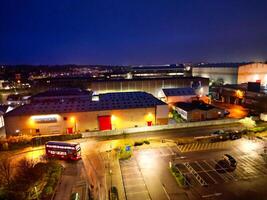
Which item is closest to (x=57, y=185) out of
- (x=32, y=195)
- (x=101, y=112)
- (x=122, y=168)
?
(x=32, y=195)

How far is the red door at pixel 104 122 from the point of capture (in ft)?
118

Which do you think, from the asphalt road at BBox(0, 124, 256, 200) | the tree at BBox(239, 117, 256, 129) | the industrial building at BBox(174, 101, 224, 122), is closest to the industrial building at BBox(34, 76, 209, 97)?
the industrial building at BBox(174, 101, 224, 122)

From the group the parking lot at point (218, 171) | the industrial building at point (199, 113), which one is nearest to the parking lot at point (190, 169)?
the parking lot at point (218, 171)

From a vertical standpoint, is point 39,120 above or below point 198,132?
above

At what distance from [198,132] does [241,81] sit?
44.1 meters

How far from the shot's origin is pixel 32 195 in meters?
19.1

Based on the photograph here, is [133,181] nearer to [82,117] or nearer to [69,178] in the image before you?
[69,178]

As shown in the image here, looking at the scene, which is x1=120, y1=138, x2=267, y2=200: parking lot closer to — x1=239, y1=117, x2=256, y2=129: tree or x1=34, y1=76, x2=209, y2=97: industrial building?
x1=239, y1=117, x2=256, y2=129: tree

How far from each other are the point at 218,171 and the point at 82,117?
23.4 m

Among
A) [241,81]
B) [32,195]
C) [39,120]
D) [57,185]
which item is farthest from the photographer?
[241,81]

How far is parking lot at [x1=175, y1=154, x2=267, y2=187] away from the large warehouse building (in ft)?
47.0

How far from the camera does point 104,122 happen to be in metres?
36.1

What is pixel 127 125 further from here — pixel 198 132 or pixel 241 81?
pixel 241 81

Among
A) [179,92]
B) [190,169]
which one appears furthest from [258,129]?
[179,92]
